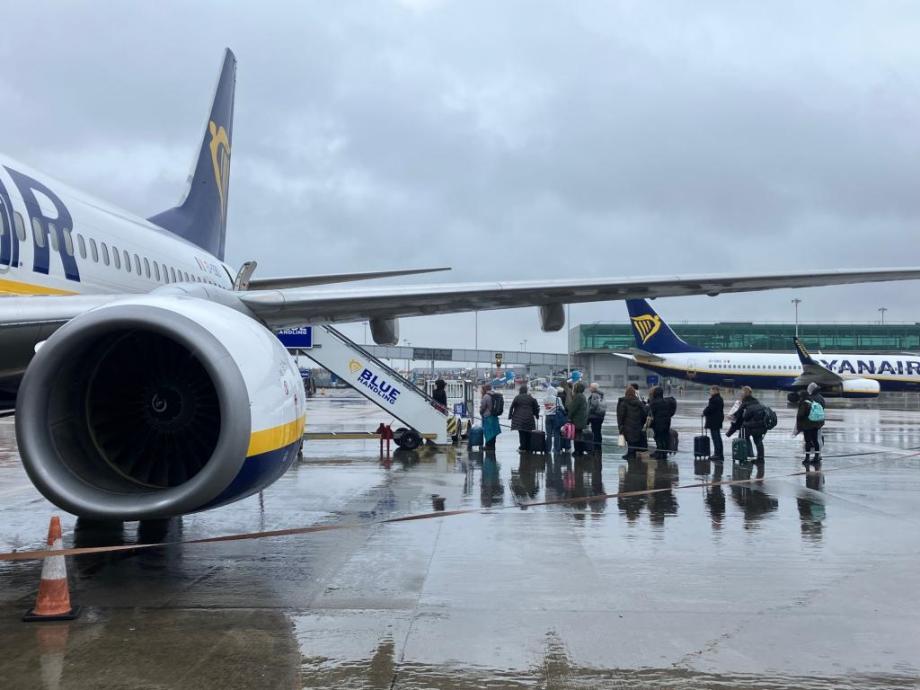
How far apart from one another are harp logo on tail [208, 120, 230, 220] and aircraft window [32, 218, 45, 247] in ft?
29.0

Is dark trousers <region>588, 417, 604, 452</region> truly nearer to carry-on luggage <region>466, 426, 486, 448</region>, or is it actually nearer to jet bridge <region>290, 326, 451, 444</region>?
carry-on luggage <region>466, 426, 486, 448</region>

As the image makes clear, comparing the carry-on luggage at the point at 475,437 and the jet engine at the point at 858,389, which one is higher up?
the jet engine at the point at 858,389

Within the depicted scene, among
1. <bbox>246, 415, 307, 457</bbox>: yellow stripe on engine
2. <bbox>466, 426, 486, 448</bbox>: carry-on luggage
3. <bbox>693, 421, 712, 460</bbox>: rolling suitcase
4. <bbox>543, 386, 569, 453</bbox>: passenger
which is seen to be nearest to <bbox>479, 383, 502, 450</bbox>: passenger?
<bbox>466, 426, 486, 448</bbox>: carry-on luggage

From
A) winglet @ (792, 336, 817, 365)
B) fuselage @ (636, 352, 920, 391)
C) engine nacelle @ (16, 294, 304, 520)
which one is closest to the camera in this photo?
engine nacelle @ (16, 294, 304, 520)

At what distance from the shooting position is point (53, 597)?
207 inches

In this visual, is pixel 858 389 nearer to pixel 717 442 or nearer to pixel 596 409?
pixel 717 442

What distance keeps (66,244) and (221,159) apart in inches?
358

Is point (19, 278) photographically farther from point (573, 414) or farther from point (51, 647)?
point (573, 414)

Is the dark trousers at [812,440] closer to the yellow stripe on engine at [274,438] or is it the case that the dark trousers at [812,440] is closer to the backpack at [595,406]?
the backpack at [595,406]

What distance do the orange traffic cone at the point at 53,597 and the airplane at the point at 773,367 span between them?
4154 cm

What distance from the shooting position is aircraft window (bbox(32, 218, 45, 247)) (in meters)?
6.50

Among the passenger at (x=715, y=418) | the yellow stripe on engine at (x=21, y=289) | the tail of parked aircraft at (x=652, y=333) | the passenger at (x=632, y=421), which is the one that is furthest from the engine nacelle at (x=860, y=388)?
the yellow stripe on engine at (x=21, y=289)

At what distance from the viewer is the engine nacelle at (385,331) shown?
9641 millimetres

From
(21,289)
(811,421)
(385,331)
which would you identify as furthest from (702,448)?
(21,289)
